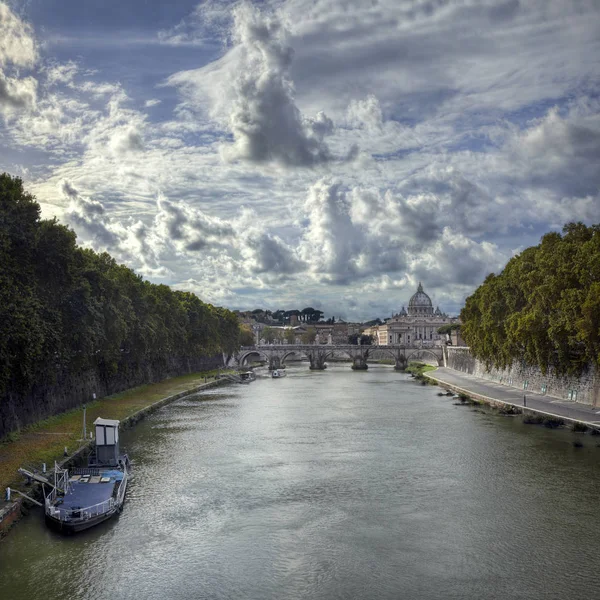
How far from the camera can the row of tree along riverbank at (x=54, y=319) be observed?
32719mm

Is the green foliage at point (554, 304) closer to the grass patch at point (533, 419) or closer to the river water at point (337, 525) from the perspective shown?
the grass patch at point (533, 419)

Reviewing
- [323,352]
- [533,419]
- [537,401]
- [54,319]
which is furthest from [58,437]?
[323,352]

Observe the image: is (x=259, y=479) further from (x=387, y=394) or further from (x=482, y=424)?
(x=387, y=394)

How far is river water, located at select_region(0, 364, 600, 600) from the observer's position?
60.9 ft

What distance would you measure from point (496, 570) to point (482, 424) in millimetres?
27830

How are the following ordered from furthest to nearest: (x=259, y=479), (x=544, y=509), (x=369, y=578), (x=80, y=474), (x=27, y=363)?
(x=27, y=363)
(x=259, y=479)
(x=80, y=474)
(x=544, y=509)
(x=369, y=578)

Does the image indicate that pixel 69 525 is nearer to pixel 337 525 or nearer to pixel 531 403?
pixel 337 525

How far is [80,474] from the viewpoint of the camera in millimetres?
27625

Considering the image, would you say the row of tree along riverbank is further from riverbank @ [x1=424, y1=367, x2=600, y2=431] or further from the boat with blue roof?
riverbank @ [x1=424, y1=367, x2=600, y2=431]

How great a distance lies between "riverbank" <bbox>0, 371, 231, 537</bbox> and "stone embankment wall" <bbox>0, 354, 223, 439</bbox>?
710 millimetres

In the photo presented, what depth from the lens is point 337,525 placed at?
76.6 ft

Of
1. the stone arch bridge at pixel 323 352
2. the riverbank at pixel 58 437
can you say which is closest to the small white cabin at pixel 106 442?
the riverbank at pixel 58 437

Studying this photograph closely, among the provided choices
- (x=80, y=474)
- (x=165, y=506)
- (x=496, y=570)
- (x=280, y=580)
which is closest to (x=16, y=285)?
(x=80, y=474)

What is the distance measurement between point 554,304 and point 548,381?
12.1 meters
